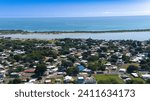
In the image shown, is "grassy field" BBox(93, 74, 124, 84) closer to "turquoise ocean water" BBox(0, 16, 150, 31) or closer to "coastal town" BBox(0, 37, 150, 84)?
"coastal town" BBox(0, 37, 150, 84)

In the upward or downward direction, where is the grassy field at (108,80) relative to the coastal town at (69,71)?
upward

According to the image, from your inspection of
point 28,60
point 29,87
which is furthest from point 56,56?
point 29,87

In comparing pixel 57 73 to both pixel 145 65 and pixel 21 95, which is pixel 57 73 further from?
pixel 21 95

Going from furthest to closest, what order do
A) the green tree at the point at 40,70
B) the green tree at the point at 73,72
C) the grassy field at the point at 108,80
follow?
the green tree at the point at 40,70 → the green tree at the point at 73,72 → the grassy field at the point at 108,80

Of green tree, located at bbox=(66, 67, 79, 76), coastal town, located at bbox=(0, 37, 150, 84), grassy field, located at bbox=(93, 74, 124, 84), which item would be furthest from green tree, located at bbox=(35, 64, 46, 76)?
grassy field, located at bbox=(93, 74, 124, 84)

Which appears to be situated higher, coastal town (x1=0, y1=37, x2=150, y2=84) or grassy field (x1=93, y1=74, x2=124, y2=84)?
grassy field (x1=93, y1=74, x2=124, y2=84)

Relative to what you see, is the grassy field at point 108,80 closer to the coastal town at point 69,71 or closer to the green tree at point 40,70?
the coastal town at point 69,71

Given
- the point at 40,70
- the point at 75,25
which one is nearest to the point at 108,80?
the point at 40,70

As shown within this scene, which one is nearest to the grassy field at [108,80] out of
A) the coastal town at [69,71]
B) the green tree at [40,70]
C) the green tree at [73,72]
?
the coastal town at [69,71]

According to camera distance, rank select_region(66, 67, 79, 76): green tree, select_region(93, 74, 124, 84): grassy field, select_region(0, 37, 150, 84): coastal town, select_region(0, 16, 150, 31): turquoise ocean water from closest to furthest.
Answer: select_region(93, 74, 124, 84): grassy field → select_region(0, 37, 150, 84): coastal town → select_region(66, 67, 79, 76): green tree → select_region(0, 16, 150, 31): turquoise ocean water

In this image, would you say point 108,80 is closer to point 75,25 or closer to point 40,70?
point 40,70

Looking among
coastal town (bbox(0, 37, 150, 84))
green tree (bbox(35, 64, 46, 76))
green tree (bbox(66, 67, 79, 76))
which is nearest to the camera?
coastal town (bbox(0, 37, 150, 84))
